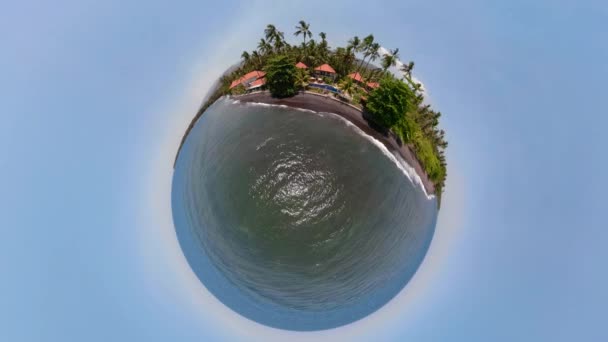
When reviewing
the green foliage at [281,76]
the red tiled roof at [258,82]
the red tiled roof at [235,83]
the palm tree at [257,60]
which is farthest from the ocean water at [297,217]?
the palm tree at [257,60]

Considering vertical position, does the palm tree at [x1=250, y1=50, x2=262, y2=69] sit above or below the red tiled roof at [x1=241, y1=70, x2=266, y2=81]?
above

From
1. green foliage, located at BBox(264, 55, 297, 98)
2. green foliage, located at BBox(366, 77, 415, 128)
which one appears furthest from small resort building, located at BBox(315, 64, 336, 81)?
green foliage, located at BBox(366, 77, 415, 128)

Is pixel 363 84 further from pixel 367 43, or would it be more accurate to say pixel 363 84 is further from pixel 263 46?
pixel 263 46

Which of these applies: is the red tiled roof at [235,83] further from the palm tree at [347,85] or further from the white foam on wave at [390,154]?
the palm tree at [347,85]

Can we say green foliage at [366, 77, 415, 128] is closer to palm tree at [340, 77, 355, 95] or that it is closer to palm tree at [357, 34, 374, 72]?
palm tree at [340, 77, 355, 95]

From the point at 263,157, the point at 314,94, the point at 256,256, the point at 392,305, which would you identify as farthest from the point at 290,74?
the point at 392,305
